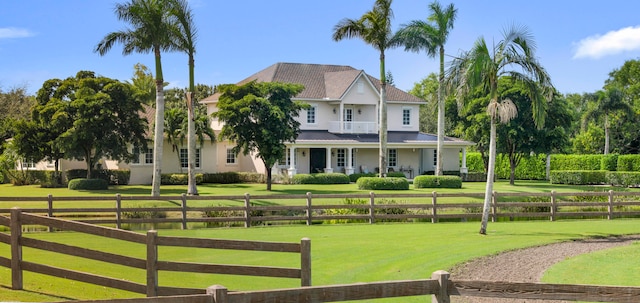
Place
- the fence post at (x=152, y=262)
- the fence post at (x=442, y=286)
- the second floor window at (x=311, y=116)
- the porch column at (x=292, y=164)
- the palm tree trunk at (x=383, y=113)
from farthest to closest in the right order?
the second floor window at (x=311, y=116) < the porch column at (x=292, y=164) < the palm tree trunk at (x=383, y=113) < the fence post at (x=152, y=262) < the fence post at (x=442, y=286)

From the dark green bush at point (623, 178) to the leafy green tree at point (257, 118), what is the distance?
2523 cm

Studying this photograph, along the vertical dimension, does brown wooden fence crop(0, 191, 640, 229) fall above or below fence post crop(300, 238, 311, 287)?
below

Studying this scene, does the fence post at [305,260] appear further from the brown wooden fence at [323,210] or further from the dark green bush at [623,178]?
the dark green bush at [623,178]

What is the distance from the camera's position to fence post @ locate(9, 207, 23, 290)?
8850 millimetres

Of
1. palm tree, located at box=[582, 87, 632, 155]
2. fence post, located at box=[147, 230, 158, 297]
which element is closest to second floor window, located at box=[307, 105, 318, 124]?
palm tree, located at box=[582, 87, 632, 155]

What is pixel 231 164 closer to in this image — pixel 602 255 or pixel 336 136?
pixel 336 136

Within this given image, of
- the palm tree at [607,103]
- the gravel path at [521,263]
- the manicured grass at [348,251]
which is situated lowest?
the gravel path at [521,263]

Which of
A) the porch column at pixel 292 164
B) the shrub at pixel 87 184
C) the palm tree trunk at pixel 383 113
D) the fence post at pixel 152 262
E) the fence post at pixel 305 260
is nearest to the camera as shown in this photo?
the fence post at pixel 305 260

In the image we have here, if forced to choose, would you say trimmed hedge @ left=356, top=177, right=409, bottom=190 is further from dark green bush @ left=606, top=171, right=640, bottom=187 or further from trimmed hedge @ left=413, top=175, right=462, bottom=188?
dark green bush @ left=606, top=171, right=640, bottom=187

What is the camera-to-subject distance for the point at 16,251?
884 centimetres

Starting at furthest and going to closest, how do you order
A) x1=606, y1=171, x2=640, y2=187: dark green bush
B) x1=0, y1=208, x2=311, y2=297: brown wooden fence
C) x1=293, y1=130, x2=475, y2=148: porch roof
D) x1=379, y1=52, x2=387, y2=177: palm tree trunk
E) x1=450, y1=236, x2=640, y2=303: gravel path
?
1. x1=606, y1=171, x2=640, y2=187: dark green bush
2. x1=293, y1=130, x2=475, y2=148: porch roof
3. x1=379, y1=52, x2=387, y2=177: palm tree trunk
4. x1=450, y1=236, x2=640, y2=303: gravel path
5. x1=0, y1=208, x2=311, y2=297: brown wooden fence

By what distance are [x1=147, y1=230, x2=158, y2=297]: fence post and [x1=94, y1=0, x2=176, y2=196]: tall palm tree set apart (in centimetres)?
2274

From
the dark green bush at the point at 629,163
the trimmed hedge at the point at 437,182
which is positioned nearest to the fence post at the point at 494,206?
the trimmed hedge at the point at 437,182

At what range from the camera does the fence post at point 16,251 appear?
29.0 ft
